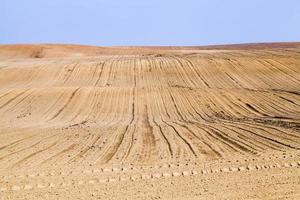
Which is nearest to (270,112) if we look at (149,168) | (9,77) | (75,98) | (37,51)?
(75,98)

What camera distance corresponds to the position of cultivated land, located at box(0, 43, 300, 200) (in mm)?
9500

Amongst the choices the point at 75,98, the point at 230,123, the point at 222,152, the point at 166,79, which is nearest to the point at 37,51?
the point at 166,79

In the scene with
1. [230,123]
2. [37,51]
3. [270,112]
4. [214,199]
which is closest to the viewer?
[214,199]

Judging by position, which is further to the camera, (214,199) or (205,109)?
(205,109)

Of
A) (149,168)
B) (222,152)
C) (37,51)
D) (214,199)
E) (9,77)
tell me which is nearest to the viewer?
(214,199)

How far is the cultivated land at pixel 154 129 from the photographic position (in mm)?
9500

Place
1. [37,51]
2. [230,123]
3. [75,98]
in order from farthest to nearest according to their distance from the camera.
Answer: [37,51] → [75,98] → [230,123]

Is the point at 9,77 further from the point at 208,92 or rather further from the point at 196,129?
the point at 196,129

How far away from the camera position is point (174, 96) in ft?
89.4

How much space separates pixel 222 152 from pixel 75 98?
15.1m

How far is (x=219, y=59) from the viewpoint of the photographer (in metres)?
38.5

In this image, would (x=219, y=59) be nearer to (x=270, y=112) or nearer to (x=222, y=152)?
(x=270, y=112)

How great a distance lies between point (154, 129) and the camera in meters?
18.0

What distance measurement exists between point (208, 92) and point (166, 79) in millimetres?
5832
